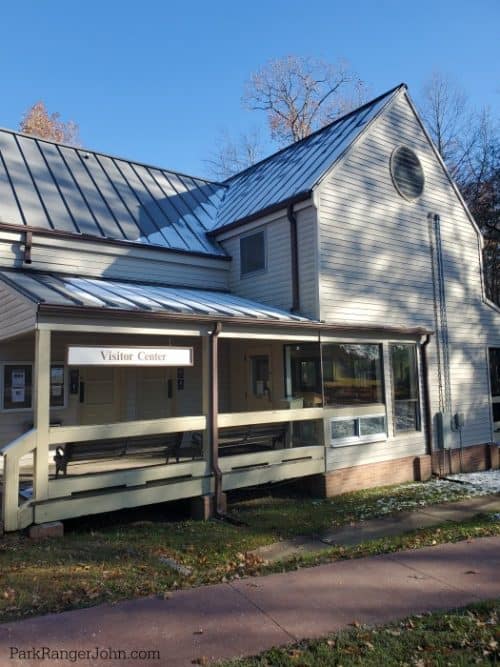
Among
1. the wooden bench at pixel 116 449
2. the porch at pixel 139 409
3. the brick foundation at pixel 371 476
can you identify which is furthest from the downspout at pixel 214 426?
the brick foundation at pixel 371 476

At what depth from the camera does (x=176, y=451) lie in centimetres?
896

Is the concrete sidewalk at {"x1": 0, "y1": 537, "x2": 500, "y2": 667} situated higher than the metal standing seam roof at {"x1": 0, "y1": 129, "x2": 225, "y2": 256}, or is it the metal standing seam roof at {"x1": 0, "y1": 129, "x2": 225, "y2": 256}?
the metal standing seam roof at {"x1": 0, "y1": 129, "x2": 225, "y2": 256}

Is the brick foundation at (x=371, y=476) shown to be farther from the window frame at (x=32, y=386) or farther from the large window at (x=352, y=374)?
the window frame at (x=32, y=386)

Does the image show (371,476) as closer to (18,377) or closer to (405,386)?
(405,386)

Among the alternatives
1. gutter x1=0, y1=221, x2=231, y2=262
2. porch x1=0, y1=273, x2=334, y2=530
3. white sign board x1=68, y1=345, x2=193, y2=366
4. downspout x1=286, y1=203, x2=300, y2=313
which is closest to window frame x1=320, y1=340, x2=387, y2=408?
porch x1=0, y1=273, x2=334, y2=530

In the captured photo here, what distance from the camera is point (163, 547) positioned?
696cm

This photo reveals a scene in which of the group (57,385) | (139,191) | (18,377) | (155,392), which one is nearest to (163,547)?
(57,385)

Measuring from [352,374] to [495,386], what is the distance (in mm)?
6151

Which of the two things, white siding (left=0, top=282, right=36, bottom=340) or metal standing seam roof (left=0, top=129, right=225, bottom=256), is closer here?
white siding (left=0, top=282, right=36, bottom=340)

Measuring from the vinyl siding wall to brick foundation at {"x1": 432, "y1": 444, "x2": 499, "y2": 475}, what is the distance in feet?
1.01

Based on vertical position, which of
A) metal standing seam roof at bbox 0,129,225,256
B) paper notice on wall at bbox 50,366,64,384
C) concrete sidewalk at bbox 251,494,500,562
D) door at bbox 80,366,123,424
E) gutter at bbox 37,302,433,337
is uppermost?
metal standing seam roof at bbox 0,129,225,256

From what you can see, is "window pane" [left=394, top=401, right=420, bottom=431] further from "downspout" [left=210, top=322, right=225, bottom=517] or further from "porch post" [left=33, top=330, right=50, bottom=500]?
"porch post" [left=33, top=330, right=50, bottom=500]

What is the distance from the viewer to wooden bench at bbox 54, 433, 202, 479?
25.7ft

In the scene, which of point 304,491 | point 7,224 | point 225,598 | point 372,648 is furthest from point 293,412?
point 7,224
